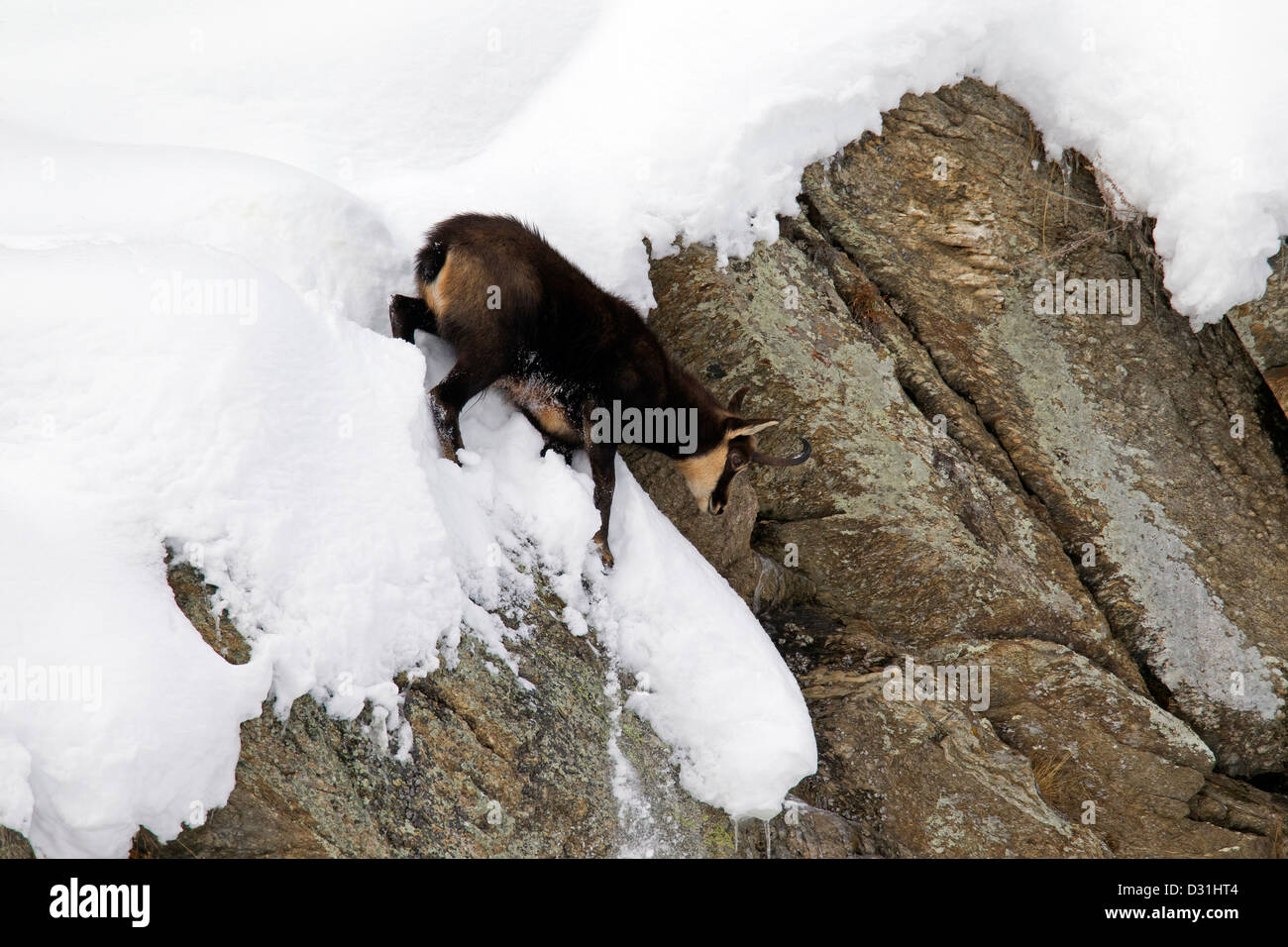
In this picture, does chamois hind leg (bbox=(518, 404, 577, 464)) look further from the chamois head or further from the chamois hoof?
the chamois head

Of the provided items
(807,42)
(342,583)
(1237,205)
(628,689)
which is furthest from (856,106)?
(342,583)

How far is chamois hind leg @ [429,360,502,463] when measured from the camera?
5.18 m

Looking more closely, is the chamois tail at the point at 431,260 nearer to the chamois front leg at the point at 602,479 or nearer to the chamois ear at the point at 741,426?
the chamois front leg at the point at 602,479

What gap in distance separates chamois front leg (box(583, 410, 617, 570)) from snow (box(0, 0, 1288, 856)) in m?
0.09

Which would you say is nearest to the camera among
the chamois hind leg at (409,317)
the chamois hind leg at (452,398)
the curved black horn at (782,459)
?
the chamois hind leg at (452,398)

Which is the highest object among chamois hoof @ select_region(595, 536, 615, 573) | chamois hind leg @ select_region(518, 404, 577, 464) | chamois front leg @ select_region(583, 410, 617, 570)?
chamois hind leg @ select_region(518, 404, 577, 464)

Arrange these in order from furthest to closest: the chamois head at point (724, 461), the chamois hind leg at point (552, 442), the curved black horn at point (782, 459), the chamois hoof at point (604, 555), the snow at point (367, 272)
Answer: the chamois head at point (724, 461), the curved black horn at point (782, 459), the chamois hind leg at point (552, 442), the chamois hoof at point (604, 555), the snow at point (367, 272)

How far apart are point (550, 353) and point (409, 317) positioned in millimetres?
842

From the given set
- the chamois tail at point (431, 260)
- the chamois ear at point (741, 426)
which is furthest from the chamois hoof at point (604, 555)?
the chamois tail at point (431, 260)

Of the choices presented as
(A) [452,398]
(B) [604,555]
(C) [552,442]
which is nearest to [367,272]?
(A) [452,398]

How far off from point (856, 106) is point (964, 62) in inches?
42.2

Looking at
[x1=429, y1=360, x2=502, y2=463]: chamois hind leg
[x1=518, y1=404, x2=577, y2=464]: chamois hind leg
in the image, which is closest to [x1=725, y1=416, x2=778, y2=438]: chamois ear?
[x1=518, y1=404, x2=577, y2=464]: chamois hind leg

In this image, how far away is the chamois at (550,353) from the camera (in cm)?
525

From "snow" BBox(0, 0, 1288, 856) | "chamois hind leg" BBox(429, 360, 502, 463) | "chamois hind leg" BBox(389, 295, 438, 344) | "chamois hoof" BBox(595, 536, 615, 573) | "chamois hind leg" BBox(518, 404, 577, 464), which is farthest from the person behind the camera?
"chamois hind leg" BBox(518, 404, 577, 464)
